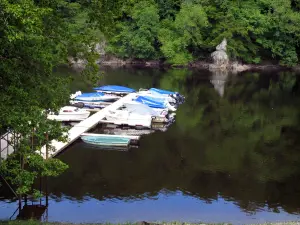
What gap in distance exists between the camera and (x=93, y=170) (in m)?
23.4

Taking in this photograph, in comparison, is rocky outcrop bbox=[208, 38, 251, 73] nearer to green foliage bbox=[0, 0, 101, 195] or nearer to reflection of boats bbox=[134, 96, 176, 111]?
reflection of boats bbox=[134, 96, 176, 111]

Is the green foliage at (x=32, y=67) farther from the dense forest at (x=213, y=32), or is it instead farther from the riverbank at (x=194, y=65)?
the riverbank at (x=194, y=65)

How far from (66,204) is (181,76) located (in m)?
48.9

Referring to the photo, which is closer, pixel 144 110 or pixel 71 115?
pixel 71 115

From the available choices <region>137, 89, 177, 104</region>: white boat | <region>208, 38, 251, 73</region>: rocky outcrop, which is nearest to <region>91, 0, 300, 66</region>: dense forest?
<region>208, 38, 251, 73</region>: rocky outcrop

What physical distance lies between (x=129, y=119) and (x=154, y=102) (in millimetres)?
6494

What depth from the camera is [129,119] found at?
111ft

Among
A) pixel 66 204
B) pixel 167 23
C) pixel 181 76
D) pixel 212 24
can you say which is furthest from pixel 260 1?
pixel 66 204

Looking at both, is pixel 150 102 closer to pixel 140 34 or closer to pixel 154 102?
pixel 154 102

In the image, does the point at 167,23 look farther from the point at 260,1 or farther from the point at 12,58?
the point at 12,58

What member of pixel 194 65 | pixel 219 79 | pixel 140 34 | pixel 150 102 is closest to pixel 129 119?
pixel 150 102

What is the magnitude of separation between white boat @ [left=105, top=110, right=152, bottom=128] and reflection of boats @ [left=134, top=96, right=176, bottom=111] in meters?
4.86

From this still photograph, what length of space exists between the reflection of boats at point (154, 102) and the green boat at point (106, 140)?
1112 cm

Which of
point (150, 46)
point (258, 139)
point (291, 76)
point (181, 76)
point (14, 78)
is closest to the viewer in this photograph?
point (14, 78)
